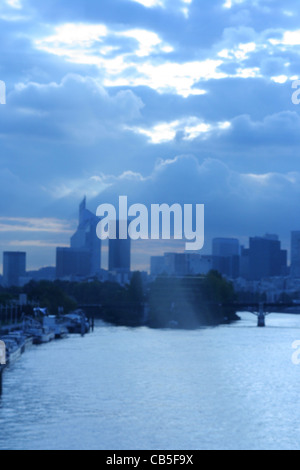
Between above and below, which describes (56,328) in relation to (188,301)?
below

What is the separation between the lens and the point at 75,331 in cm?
3644

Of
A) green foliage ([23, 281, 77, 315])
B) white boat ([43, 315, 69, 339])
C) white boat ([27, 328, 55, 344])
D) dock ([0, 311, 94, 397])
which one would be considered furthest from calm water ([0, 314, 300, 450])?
green foliage ([23, 281, 77, 315])

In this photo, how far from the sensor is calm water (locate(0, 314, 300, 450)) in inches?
461

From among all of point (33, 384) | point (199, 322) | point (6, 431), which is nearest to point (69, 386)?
point (33, 384)

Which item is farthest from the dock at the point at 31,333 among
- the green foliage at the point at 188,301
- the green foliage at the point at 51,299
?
the green foliage at the point at 188,301

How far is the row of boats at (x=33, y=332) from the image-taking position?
2189 cm

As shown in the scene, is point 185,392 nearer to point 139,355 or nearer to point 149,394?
point 149,394

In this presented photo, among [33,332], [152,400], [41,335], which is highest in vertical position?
[33,332]

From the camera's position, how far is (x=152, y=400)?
14.7 meters

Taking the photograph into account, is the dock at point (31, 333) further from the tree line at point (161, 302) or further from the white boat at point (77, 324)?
the tree line at point (161, 302)

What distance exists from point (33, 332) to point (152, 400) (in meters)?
15.9

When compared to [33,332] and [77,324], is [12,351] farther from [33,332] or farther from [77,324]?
[77,324]

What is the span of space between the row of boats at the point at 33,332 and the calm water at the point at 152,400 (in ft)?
1.49

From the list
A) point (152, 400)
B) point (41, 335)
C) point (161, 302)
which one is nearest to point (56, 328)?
point (41, 335)
